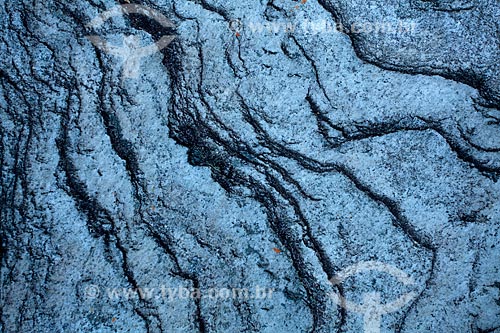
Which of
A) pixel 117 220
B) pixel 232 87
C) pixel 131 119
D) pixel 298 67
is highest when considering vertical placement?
pixel 298 67

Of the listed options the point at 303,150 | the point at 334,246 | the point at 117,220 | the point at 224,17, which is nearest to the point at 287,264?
the point at 334,246

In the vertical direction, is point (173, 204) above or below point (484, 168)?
below

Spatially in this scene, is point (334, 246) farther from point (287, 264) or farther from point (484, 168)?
point (484, 168)

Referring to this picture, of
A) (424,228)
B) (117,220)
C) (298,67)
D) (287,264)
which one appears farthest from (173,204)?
(424,228)

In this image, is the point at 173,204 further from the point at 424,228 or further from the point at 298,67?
the point at 424,228

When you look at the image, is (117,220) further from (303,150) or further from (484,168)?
(484,168)

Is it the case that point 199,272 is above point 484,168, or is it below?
below
